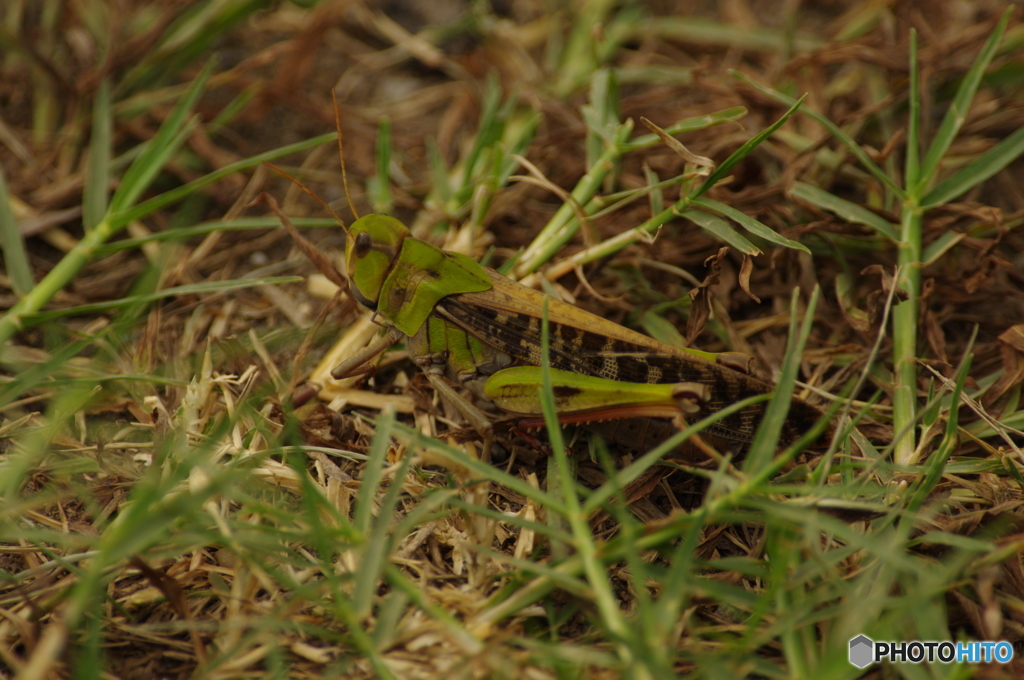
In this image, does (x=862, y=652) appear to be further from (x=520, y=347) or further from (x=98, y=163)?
(x=98, y=163)

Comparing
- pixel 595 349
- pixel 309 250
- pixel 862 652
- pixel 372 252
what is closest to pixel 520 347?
pixel 595 349

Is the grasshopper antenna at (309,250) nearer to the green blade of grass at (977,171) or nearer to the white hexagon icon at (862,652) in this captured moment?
the white hexagon icon at (862,652)

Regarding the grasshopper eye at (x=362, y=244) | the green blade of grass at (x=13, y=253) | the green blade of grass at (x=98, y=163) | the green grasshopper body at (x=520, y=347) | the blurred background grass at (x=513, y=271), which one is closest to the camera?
the blurred background grass at (x=513, y=271)

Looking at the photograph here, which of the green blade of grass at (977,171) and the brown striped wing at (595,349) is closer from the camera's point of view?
the brown striped wing at (595,349)

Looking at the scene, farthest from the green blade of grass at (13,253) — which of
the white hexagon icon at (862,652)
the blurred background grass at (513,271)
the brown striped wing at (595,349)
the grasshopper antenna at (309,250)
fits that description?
the white hexagon icon at (862,652)

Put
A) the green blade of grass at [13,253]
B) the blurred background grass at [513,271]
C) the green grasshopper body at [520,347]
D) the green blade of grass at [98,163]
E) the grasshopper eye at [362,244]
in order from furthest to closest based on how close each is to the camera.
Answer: the green blade of grass at [98,163] → the green blade of grass at [13,253] → the grasshopper eye at [362,244] → the green grasshopper body at [520,347] → the blurred background grass at [513,271]

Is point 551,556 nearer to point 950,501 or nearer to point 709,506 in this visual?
point 709,506
